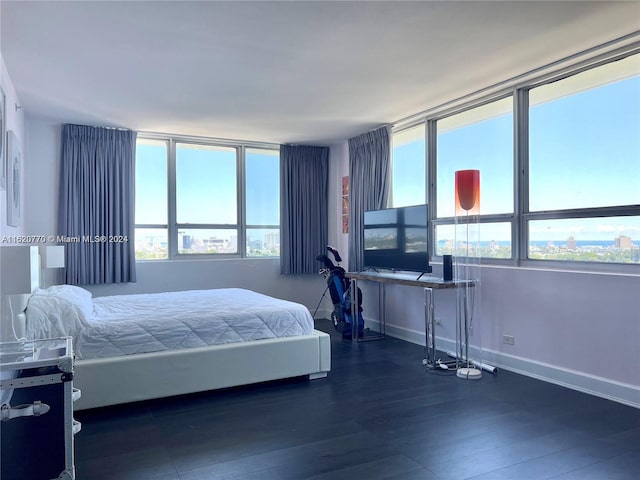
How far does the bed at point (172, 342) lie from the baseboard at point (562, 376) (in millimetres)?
1536

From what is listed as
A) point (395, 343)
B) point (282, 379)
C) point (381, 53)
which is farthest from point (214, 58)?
point (395, 343)

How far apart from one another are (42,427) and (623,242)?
12.2ft

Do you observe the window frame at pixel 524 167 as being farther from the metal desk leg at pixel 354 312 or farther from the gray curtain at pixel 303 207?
the gray curtain at pixel 303 207

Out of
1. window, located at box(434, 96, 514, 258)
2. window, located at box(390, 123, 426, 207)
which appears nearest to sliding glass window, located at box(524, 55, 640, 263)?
window, located at box(434, 96, 514, 258)

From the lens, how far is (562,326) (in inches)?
140

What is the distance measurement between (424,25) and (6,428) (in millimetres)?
3122

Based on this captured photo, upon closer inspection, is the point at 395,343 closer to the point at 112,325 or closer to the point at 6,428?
the point at 112,325

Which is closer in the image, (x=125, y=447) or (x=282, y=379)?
(x=125, y=447)

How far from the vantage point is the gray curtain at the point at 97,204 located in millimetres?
5227

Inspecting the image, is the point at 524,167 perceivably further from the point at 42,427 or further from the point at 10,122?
the point at 10,122

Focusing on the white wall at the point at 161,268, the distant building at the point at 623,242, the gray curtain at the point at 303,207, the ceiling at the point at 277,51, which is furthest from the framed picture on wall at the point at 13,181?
the distant building at the point at 623,242

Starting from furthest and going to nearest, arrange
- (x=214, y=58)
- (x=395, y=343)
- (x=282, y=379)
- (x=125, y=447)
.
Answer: (x=395, y=343), (x=282, y=379), (x=214, y=58), (x=125, y=447)

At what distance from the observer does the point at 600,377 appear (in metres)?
3.29

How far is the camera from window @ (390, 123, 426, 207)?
17.0 feet
